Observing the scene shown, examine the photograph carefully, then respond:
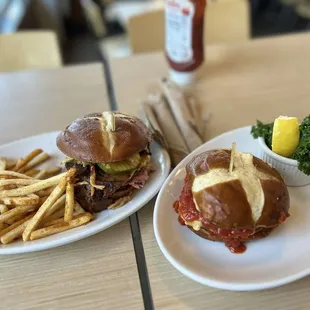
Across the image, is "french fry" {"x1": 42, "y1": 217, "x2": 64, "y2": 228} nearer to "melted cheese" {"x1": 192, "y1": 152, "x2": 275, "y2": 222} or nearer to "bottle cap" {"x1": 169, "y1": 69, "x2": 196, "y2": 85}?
"melted cheese" {"x1": 192, "y1": 152, "x2": 275, "y2": 222}

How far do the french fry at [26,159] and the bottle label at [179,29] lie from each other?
70cm

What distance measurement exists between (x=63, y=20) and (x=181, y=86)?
323 centimetres

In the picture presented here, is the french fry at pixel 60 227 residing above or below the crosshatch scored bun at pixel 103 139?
below

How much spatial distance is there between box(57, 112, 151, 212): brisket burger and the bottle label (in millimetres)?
644

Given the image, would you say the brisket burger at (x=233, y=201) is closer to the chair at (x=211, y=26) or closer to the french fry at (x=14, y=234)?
the french fry at (x=14, y=234)

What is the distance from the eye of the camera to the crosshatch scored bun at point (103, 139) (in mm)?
1148

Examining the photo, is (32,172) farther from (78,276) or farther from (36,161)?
(78,276)

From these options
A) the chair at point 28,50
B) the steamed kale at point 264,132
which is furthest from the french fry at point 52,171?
the chair at point 28,50

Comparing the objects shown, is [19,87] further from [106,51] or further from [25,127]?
[106,51]

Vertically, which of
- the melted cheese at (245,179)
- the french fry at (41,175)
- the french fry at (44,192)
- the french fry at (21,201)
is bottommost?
the french fry at (41,175)

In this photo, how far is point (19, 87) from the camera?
1935mm

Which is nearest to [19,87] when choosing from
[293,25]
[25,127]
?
[25,127]

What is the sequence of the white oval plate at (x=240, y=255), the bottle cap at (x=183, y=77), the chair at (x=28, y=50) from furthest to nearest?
the chair at (x=28, y=50), the bottle cap at (x=183, y=77), the white oval plate at (x=240, y=255)

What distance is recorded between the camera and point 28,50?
2.27 meters
